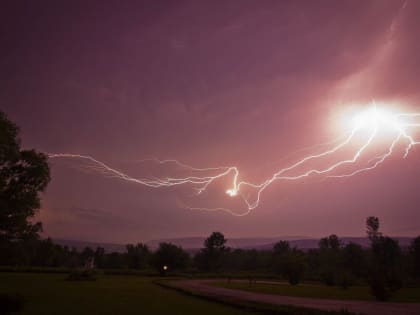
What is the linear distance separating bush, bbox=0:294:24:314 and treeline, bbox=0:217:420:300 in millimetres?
9510

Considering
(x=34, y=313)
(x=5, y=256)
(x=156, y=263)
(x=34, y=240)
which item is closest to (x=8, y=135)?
(x=34, y=240)

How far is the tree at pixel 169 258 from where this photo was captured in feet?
234

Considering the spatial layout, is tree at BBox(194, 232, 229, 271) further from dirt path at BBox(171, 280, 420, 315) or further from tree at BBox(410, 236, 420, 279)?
dirt path at BBox(171, 280, 420, 315)

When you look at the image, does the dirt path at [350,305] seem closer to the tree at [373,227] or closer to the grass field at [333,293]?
the grass field at [333,293]

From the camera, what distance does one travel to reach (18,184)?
22656mm

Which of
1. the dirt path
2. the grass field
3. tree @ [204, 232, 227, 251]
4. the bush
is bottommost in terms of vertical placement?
the grass field

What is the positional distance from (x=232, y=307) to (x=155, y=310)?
4.61 metres

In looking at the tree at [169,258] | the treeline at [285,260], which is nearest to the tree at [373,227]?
the treeline at [285,260]

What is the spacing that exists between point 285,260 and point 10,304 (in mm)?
37481

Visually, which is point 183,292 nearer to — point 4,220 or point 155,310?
point 155,310

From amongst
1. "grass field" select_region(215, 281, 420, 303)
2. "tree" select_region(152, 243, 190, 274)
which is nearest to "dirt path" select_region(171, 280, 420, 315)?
"grass field" select_region(215, 281, 420, 303)

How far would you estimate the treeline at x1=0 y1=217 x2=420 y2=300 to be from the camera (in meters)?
25.9

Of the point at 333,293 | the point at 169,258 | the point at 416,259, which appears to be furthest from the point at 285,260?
the point at 416,259

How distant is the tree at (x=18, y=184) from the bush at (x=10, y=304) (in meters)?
7.55
